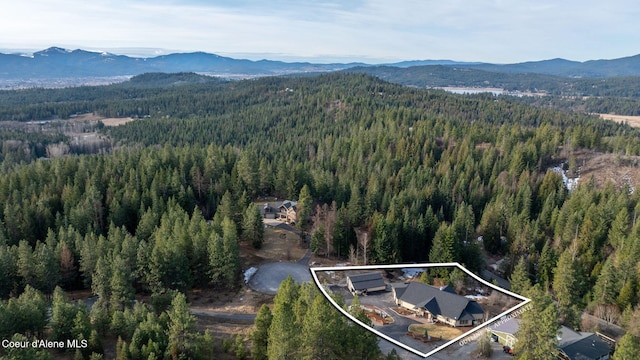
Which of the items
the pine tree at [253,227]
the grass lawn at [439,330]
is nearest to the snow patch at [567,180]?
the pine tree at [253,227]

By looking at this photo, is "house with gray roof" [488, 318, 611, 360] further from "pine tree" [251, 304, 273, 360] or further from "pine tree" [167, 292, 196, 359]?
"pine tree" [167, 292, 196, 359]

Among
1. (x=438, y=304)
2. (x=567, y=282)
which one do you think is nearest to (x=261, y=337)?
(x=438, y=304)

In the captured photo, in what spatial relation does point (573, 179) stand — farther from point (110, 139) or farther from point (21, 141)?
point (21, 141)

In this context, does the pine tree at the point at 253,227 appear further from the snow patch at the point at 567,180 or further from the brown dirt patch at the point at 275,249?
the snow patch at the point at 567,180

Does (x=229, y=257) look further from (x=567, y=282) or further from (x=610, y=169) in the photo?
(x=610, y=169)

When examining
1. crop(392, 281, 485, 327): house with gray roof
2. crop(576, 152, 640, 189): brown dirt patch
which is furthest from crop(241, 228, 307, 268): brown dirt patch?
crop(576, 152, 640, 189): brown dirt patch

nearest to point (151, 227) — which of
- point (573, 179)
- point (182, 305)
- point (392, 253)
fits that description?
point (182, 305)
